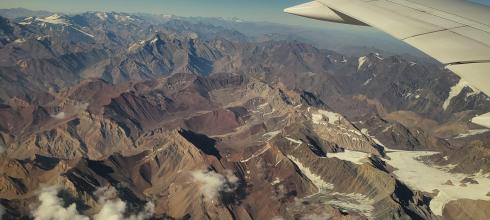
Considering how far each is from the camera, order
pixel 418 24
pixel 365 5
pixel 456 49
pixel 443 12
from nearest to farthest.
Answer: pixel 456 49 → pixel 418 24 → pixel 443 12 → pixel 365 5

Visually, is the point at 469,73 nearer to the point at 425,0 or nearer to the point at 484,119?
the point at 484,119

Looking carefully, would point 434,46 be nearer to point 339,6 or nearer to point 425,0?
point 339,6

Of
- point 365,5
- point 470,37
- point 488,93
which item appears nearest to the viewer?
point 488,93

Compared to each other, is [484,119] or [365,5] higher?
[365,5]

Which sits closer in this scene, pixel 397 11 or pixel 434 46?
pixel 434 46

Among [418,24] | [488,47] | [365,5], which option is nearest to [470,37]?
[488,47]

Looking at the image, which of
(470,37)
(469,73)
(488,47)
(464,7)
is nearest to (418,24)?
(470,37)
